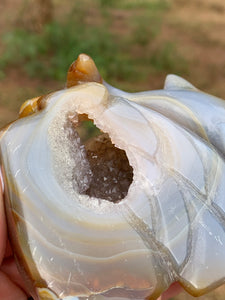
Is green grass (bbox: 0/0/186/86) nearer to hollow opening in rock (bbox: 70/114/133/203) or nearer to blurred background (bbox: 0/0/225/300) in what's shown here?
blurred background (bbox: 0/0/225/300)

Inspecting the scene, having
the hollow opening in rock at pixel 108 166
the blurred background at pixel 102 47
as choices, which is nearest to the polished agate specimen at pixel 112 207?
the hollow opening in rock at pixel 108 166

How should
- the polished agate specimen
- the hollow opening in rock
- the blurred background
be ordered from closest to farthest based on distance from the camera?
1. the polished agate specimen
2. the hollow opening in rock
3. the blurred background

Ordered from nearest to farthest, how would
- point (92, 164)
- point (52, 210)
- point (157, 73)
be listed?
point (52, 210) → point (92, 164) → point (157, 73)

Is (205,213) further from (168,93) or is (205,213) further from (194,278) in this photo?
(168,93)

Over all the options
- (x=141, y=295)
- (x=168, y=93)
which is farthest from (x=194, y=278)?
(x=168, y=93)

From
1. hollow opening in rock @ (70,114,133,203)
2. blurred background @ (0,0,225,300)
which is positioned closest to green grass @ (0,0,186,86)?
blurred background @ (0,0,225,300)

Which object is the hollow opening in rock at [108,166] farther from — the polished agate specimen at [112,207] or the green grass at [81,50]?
the green grass at [81,50]
